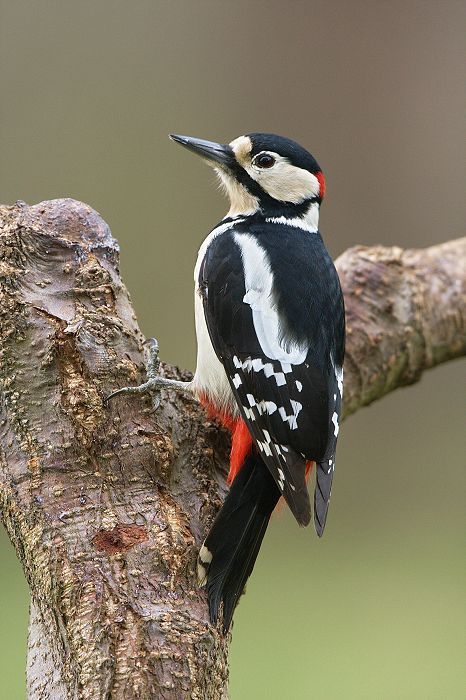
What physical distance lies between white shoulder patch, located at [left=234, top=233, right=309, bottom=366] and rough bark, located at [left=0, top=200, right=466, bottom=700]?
0.81 feet

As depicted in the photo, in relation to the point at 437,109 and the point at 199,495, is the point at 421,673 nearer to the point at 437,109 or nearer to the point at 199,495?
the point at 199,495

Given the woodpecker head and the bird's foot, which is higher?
the woodpecker head

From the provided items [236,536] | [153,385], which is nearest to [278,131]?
[153,385]

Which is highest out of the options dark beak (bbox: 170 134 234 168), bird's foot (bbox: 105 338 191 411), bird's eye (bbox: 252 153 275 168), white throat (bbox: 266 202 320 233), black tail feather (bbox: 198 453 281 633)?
dark beak (bbox: 170 134 234 168)

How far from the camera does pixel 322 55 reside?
19.2 feet

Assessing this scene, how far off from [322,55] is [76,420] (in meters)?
4.43

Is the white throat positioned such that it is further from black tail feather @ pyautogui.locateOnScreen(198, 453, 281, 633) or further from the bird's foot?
black tail feather @ pyautogui.locateOnScreen(198, 453, 281, 633)

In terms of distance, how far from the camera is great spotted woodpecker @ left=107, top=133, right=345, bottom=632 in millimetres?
2078

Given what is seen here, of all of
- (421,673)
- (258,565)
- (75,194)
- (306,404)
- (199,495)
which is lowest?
(421,673)

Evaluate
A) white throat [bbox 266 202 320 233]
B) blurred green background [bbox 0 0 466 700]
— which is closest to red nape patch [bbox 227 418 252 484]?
white throat [bbox 266 202 320 233]

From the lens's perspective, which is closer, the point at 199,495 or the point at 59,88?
the point at 199,495

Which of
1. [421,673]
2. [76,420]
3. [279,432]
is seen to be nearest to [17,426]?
[76,420]

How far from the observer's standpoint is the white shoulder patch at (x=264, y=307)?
233cm

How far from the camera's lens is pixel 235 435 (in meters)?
2.27
